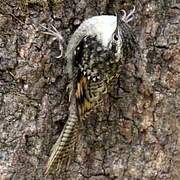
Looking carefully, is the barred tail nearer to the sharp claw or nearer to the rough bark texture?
the rough bark texture

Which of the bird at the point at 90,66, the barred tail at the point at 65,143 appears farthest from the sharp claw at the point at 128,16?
the barred tail at the point at 65,143

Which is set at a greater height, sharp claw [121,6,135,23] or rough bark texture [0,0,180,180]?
sharp claw [121,6,135,23]

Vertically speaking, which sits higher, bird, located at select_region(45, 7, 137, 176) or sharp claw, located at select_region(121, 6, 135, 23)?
sharp claw, located at select_region(121, 6, 135, 23)

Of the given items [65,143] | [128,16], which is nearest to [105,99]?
[65,143]

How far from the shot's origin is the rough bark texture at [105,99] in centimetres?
382

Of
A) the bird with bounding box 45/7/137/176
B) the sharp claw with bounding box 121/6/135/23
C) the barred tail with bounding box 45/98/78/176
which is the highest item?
the sharp claw with bounding box 121/6/135/23

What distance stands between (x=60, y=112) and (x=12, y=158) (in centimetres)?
35

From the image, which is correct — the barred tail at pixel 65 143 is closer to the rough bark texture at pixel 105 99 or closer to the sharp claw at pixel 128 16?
the rough bark texture at pixel 105 99

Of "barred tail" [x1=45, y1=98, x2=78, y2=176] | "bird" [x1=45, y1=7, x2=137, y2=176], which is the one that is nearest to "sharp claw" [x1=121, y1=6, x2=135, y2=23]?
"bird" [x1=45, y1=7, x2=137, y2=176]

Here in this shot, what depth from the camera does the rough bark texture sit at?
3.82m

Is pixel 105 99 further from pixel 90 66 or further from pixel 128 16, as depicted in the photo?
pixel 128 16

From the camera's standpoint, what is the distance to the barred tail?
3.84 meters

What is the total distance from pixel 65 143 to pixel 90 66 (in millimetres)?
428

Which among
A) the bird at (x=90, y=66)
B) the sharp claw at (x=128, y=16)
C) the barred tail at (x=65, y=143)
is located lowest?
the barred tail at (x=65, y=143)
